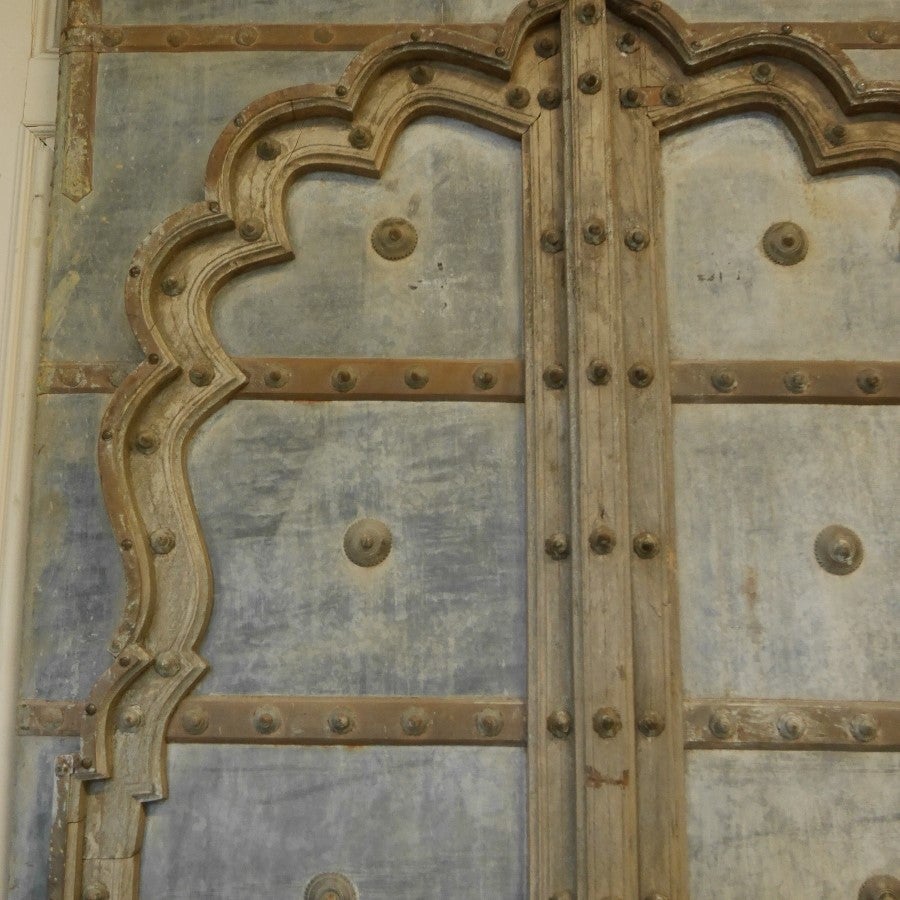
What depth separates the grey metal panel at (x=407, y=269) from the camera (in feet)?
6.11

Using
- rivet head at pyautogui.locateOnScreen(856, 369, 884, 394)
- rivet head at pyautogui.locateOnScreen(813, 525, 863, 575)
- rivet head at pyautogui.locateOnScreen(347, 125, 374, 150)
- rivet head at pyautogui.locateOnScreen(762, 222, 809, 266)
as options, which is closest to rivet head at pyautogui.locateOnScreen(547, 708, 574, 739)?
rivet head at pyautogui.locateOnScreen(813, 525, 863, 575)

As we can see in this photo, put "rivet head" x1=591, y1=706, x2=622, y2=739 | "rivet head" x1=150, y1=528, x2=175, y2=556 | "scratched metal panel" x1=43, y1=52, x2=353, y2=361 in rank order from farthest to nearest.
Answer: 1. "scratched metal panel" x1=43, y1=52, x2=353, y2=361
2. "rivet head" x1=150, y1=528, x2=175, y2=556
3. "rivet head" x1=591, y1=706, x2=622, y2=739

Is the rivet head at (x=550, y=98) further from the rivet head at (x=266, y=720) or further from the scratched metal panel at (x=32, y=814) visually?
the scratched metal panel at (x=32, y=814)

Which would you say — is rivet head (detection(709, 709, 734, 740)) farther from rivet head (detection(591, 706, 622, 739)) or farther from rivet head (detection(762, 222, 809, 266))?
rivet head (detection(762, 222, 809, 266))

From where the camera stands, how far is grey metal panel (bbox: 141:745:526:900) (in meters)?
1.68

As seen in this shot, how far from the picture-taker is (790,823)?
168cm

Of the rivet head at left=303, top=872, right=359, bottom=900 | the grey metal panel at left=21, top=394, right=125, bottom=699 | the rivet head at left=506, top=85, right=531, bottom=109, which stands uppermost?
the rivet head at left=506, top=85, right=531, bottom=109

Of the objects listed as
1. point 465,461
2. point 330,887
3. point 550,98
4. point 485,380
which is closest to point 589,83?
point 550,98

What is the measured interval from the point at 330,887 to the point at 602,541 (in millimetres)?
568

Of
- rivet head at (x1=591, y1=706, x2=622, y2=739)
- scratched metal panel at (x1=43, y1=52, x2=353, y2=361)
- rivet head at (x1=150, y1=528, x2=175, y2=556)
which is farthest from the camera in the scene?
scratched metal panel at (x1=43, y1=52, x2=353, y2=361)

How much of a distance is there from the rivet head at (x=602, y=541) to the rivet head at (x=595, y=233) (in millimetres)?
409

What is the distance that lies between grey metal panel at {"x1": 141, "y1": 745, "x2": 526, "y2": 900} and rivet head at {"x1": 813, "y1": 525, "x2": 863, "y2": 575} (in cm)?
49

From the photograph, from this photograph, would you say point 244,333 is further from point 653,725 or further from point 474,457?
point 653,725

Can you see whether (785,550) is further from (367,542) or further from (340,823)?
(340,823)
